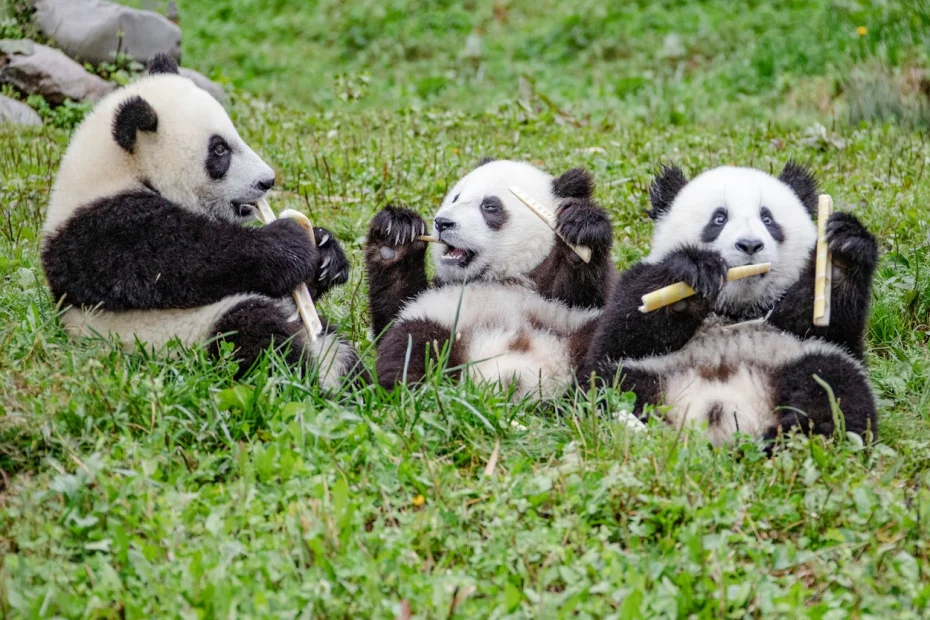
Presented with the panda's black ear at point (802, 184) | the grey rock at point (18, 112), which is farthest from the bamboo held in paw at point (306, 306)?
the grey rock at point (18, 112)

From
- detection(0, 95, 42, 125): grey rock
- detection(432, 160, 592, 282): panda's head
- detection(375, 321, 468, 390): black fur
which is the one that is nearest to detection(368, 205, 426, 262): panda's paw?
detection(432, 160, 592, 282): panda's head

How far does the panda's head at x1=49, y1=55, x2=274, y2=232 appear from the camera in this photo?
486 centimetres

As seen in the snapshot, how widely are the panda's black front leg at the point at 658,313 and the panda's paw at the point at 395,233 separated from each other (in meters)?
1.30

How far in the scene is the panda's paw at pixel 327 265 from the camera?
209 inches

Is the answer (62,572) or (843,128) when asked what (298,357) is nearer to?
(62,572)

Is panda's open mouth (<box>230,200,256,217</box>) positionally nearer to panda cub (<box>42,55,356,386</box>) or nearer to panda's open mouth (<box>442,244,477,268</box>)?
panda cub (<box>42,55,356,386</box>)

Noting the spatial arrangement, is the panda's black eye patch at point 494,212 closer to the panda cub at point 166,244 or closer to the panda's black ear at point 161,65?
the panda cub at point 166,244

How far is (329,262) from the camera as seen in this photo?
17.4ft

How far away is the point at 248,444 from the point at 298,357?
77cm

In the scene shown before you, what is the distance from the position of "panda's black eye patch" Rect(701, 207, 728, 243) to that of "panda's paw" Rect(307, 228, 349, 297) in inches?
71.0

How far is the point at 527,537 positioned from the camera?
3.57 meters

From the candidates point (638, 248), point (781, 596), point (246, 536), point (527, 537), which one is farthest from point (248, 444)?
point (638, 248)

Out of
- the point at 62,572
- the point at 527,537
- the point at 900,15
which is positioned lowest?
the point at 62,572

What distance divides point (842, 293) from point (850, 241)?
0.79ft
